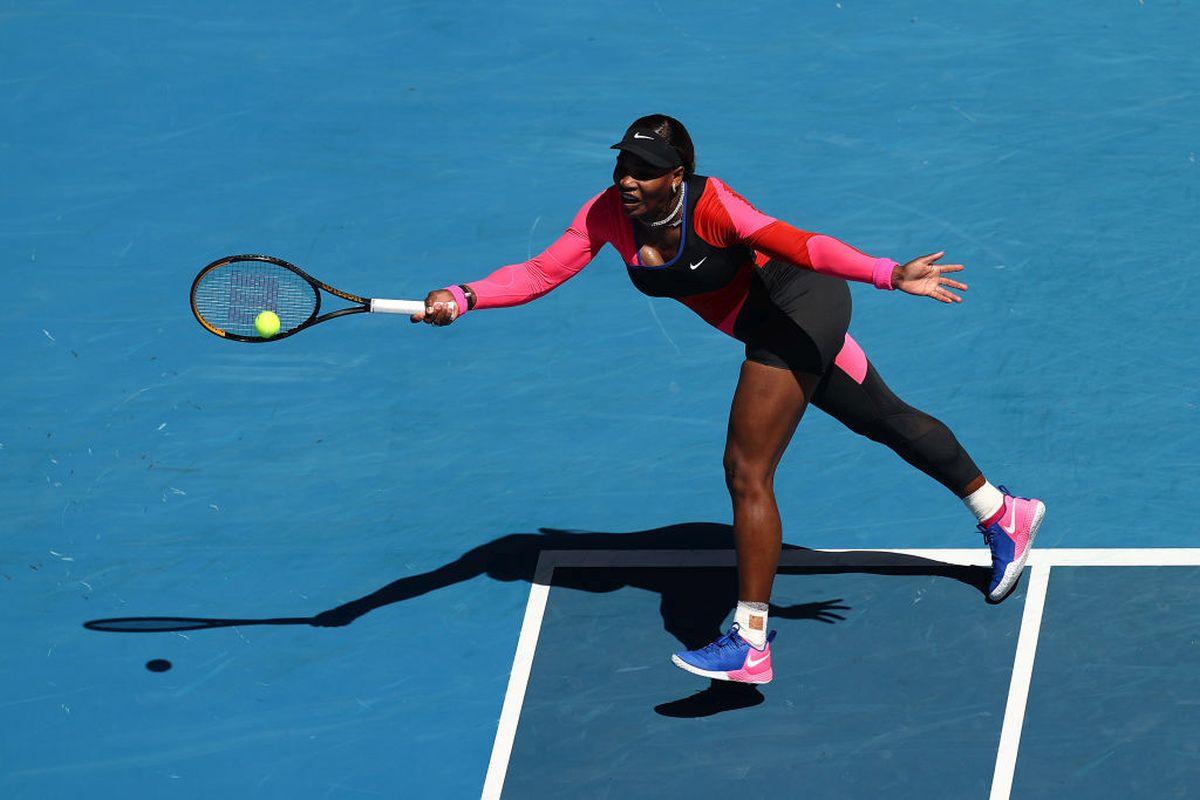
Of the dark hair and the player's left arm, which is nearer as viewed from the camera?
the player's left arm

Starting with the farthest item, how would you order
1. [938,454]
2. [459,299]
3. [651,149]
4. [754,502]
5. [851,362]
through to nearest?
[938,454] < [851,362] < [459,299] < [754,502] < [651,149]

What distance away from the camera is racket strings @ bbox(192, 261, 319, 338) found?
7.69 meters

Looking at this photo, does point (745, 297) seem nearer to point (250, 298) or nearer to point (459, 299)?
point (459, 299)

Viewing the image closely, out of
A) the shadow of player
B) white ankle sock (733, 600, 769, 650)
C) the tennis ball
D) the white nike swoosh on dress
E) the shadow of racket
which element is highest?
the tennis ball

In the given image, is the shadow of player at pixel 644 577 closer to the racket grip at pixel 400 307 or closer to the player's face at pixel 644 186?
the racket grip at pixel 400 307

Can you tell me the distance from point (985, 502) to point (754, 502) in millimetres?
1139

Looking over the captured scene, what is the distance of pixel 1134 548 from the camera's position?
8172mm

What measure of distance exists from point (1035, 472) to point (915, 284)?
216 centimetres

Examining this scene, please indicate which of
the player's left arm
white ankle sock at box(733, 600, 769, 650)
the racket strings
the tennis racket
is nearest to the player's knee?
white ankle sock at box(733, 600, 769, 650)

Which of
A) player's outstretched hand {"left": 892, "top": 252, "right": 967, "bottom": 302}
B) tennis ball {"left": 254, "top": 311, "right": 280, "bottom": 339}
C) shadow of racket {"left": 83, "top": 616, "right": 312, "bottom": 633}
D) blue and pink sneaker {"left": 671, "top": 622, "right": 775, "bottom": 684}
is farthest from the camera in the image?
shadow of racket {"left": 83, "top": 616, "right": 312, "bottom": 633}

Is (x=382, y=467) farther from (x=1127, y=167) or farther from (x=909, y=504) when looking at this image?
(x=1127, y=167)

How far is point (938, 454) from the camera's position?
7.74 m

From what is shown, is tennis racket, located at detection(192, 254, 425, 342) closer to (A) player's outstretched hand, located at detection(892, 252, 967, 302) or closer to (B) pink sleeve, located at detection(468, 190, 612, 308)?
(B) pink sleeve, located at detection(468, 190, 612, 308)

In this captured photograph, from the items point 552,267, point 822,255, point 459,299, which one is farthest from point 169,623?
point 822,255
